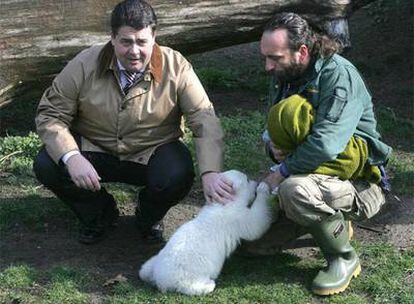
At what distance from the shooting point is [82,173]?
13.6 ft

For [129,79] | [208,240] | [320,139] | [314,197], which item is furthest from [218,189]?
[129,79]

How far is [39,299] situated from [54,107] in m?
1.13

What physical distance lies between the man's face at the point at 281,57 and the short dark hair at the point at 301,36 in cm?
3

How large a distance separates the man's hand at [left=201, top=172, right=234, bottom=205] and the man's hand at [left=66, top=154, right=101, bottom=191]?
24.6 inches

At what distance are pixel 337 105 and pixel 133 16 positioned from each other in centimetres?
120

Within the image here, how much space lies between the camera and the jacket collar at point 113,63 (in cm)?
430

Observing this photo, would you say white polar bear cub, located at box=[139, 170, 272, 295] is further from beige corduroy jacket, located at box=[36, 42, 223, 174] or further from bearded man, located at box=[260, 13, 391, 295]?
beige corduroy jacket, located at box=[36, 42, 223, 174]

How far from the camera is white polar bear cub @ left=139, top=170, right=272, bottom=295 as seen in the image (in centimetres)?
377

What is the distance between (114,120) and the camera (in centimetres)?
437

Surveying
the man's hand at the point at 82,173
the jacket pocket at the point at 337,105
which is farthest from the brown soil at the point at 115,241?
the jacket pocket at the point at 337,105

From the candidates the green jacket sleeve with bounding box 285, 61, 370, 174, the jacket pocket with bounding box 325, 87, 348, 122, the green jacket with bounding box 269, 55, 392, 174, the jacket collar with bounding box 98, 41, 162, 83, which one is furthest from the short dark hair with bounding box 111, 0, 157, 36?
the jacket pocket with bounding box 325, 87, 348, 122

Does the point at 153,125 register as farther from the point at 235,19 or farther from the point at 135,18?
the point at 235,19

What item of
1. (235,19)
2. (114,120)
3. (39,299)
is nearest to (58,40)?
(235,19)

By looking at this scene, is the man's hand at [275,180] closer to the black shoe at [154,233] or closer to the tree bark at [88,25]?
the black shoe at [154,233]
